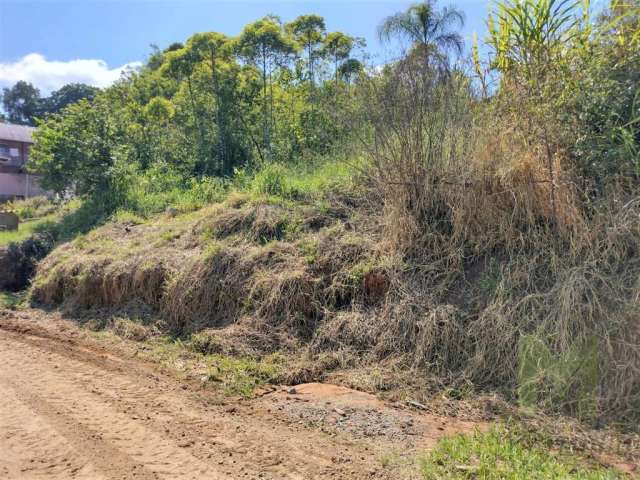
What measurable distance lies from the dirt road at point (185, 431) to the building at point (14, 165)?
89.9 ft

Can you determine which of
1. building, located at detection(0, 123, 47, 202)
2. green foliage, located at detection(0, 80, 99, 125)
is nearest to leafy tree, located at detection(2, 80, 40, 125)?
green foliage, located at detection(0, 80, 99, 125)

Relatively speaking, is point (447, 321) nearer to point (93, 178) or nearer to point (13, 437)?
point (13, 437)

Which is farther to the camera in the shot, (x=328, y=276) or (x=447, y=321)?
(x=328, y=276)

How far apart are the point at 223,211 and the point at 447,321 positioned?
4626 millimetres

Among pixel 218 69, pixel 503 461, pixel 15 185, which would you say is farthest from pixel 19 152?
pixel 503 461

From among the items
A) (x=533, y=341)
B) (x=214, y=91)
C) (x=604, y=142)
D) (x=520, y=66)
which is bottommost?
(x=533, y=341)

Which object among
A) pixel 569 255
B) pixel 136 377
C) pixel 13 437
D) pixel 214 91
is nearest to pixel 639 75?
pixel 569 255

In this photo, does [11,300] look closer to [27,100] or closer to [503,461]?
[503,461]

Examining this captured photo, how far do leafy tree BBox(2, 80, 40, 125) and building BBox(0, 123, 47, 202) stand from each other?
27.3 m

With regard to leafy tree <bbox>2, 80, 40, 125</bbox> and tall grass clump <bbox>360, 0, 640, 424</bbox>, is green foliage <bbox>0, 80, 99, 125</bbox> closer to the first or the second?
leafy tree <bbox>2, 80, 40, 125</bbox>

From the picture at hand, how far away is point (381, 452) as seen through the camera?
3576mm

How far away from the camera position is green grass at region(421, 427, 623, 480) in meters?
3.11

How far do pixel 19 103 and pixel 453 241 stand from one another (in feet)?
224

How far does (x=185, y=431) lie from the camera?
13.0ft
